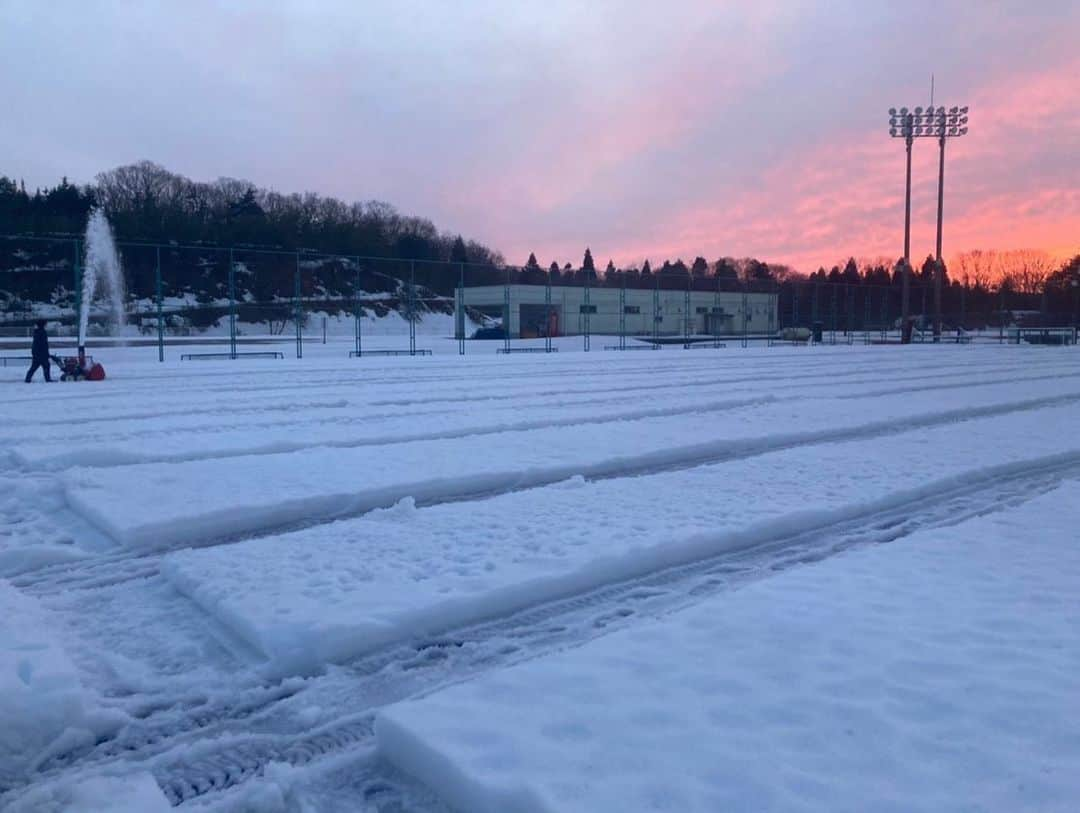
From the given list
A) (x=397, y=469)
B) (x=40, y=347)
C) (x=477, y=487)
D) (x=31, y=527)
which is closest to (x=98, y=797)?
(x=31, y=527)

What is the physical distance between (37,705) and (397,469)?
5.38 m

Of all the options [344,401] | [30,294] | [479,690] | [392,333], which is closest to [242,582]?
[479,690]

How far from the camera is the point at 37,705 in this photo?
4039 millimetres

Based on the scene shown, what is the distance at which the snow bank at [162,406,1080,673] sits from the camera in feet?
16.9

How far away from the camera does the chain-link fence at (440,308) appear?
48.0 m

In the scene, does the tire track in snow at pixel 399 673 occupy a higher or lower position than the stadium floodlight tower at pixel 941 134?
lower

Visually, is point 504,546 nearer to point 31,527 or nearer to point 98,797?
point 98,797

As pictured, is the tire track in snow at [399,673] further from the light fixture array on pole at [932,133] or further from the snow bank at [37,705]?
the light fixture array on pole at [932,133]

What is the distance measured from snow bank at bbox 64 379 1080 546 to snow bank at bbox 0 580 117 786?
7.11 ft

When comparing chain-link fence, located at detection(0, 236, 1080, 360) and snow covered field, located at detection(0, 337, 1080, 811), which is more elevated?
chain-link fence, located at detection(0, 236, 1080, 360)

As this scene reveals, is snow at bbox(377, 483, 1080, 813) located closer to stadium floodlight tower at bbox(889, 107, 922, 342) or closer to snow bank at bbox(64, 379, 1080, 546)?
snow bank at bbox(64, 379, 1080, 546)

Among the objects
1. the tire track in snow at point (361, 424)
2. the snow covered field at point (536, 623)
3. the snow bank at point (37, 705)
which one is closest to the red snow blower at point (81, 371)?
the snow covered field at point (536, 623)

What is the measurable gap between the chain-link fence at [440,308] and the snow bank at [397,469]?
31545 mm

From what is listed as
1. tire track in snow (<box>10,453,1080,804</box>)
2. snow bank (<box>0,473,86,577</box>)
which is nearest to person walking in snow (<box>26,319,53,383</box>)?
snow bank (<box>0,473,86,577</box>)
